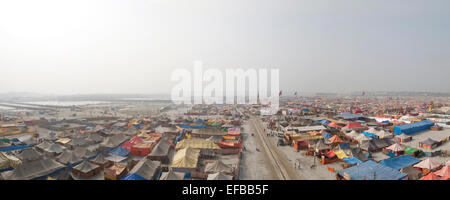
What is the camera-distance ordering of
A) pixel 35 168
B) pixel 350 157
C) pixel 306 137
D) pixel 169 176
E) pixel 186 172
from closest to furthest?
pixel 169 176, pixel 35 168, pixel 186 172, pixel 350 157, pixel 306 137

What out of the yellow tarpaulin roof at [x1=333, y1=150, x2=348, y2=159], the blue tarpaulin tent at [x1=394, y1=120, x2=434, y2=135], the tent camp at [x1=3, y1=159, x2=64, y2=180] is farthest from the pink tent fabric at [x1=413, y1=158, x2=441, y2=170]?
the tent camp at [x1=3, y1=159, x2=64, y2=180]

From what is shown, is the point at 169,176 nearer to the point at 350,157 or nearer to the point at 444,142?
the point at 350,157

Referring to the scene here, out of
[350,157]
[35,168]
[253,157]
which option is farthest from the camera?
[253,157]

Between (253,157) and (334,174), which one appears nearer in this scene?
(334,174)

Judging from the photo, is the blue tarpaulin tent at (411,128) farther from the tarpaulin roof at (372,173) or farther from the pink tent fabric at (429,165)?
the tarpaulin roof at (372,173)

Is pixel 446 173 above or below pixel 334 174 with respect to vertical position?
above

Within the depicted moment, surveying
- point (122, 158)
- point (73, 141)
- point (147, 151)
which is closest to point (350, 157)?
point (147, 151)

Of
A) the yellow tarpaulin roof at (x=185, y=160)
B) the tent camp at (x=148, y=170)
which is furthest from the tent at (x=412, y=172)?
Result: the tent camp at (x=148, y=170)
